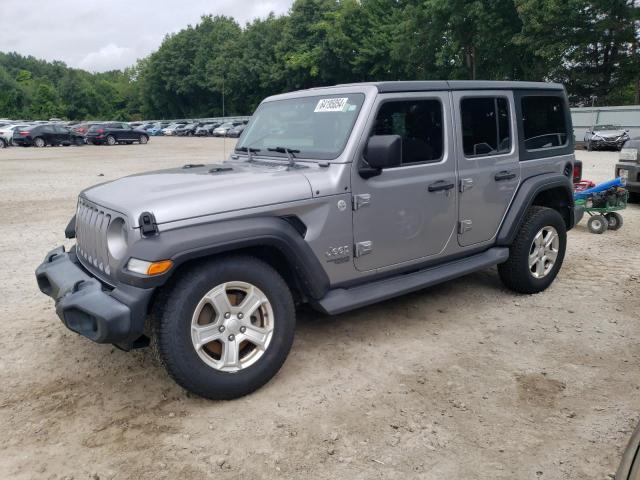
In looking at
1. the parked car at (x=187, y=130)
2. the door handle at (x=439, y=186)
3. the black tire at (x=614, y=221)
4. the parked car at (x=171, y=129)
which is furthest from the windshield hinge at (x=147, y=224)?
the parked car at (x=171, y=129)

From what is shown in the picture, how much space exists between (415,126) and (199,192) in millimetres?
1835

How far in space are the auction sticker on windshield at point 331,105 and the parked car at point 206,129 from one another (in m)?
52.5

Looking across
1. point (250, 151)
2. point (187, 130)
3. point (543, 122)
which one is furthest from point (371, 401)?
point (187, 130)

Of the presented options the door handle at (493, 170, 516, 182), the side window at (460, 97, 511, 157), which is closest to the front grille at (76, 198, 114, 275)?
the side window at (460, 97, 511, 157)

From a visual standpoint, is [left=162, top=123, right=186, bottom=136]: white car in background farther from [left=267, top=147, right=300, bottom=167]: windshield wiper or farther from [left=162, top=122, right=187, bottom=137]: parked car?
[left=267, top=147, right=300, bottom=167]: windshield wiper

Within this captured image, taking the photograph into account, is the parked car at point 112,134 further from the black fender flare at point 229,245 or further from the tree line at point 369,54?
the black fender flare at point 229,245

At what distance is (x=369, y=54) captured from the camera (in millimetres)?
54906

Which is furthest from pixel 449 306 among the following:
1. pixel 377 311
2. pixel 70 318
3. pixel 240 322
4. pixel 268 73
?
pixel 268 73

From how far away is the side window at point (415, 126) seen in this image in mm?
4012

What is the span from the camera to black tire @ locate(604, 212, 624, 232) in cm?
803

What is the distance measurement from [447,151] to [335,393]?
6.92ft

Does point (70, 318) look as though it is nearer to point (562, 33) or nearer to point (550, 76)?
point (562, 33)

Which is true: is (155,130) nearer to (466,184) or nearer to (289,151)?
(289,151)

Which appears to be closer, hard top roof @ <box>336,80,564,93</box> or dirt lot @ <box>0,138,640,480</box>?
dirt lot @ <box>0,138,640,480</box>
